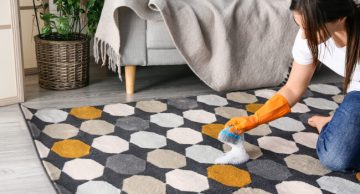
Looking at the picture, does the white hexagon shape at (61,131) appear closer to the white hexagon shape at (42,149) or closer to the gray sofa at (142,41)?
the white hexagon shape at (42,149)

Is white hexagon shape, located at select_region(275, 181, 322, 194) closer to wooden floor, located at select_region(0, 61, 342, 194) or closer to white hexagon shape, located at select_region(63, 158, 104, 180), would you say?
white hexagon shape, located at select_region(63, 158, 104, 180)


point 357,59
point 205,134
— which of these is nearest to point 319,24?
point 357,59

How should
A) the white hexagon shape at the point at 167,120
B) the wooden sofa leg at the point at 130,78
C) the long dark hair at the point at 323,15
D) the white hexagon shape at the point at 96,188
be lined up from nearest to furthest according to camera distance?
1. the long dark hair at the point at 323,15
2. the white hexagon shape at the point at 96,188
3. the white hexagon shape at the point at 167,120
4. the wooden sofa leg at the point at 130,78

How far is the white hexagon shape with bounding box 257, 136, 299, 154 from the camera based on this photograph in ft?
5.85

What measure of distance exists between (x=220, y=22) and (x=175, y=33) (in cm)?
21

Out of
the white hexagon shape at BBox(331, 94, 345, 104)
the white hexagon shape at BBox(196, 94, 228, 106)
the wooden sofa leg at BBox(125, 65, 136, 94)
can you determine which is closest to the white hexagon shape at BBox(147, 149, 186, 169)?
the white hexagon shape at BBox(196, 94, 228, 106)

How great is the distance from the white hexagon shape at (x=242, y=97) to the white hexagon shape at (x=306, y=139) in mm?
375

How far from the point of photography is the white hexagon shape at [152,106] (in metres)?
2.12

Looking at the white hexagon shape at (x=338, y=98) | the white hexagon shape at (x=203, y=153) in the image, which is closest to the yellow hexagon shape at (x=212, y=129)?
the white hexagon shape at (x=203, y=153)

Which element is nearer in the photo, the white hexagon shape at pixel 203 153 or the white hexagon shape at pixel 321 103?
the white hexagon shape at pixel 203 153

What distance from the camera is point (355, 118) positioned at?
1567 mm

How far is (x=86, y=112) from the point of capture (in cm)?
207

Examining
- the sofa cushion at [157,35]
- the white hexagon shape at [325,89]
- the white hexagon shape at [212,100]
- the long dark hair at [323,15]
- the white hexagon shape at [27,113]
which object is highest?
the long dark hair at [323,15]

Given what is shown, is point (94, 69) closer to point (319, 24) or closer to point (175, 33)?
point (175, 33)
